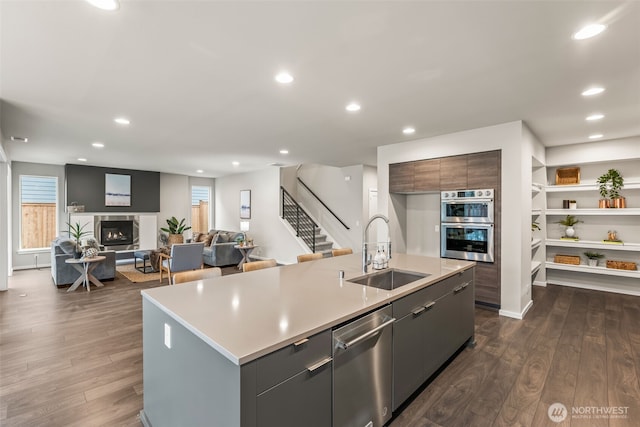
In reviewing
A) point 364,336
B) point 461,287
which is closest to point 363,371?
point 364,336

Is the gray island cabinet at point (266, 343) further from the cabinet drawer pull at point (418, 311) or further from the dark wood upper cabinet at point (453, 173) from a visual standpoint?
the dark wood upper cabinet at point (453, 173)

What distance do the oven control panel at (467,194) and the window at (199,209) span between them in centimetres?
874

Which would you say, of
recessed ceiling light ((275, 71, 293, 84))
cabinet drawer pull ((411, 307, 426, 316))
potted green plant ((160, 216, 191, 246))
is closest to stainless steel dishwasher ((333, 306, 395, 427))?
cabinet drawer pull ((411, 307, 426, 316))

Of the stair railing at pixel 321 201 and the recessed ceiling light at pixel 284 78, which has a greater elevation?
the recessed ceiling light at pixel 284 78

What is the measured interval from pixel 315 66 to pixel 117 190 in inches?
334

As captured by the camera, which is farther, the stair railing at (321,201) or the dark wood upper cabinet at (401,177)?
the stair railing at (321,201)

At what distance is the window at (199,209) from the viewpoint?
10617 mm

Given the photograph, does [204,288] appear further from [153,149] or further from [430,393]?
[153,149]

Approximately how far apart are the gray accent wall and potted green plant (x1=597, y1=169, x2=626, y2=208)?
10770mm

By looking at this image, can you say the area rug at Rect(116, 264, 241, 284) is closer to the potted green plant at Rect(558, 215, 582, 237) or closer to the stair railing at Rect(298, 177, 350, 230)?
the stair railing at Rect(298, 177, 350, 230)

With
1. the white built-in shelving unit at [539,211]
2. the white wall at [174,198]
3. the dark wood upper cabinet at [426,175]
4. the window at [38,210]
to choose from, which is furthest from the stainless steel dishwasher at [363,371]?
the window at [38,210]

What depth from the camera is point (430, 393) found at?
91.0 inches

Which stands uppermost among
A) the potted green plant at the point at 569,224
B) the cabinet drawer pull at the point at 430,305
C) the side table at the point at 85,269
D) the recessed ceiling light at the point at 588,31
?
the recessed ceiling light at the point at 588,31

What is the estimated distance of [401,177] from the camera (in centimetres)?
522
